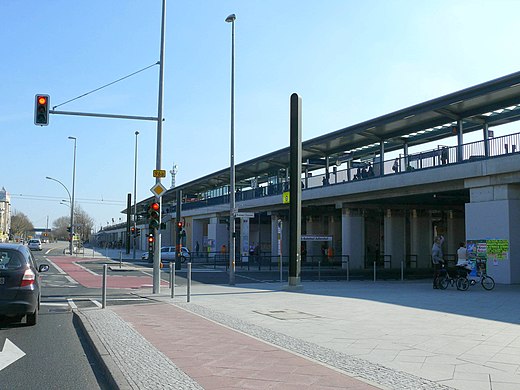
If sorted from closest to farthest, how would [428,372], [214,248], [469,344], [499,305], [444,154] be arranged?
[428,372]
[469,344]
[499,305]
[444,154]
[214,248]

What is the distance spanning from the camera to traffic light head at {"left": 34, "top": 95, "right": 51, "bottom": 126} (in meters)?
19.0

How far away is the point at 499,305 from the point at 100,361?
1185cm

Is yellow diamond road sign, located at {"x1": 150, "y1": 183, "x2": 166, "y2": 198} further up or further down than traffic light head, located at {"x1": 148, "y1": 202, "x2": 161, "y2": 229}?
further up

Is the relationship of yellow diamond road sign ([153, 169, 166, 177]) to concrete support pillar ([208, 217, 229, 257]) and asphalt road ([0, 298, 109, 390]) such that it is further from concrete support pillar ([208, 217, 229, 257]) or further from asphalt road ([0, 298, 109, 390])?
concrete support pillar ([208, 217, 229, 257])

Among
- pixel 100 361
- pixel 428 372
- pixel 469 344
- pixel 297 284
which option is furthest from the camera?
pixel 297 284

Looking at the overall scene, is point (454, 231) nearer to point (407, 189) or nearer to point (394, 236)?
point (394, 236)

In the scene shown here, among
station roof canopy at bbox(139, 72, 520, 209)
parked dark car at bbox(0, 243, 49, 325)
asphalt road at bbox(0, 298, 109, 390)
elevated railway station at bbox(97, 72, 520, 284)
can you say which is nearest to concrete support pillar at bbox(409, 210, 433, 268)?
elevated railway station at bbox(97, 72, 520, 284)

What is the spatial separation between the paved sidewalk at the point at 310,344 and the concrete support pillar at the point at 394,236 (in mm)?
24692

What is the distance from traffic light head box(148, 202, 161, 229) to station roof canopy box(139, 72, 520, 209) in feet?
49.7

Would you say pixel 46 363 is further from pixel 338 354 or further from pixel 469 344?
pixel 469 344

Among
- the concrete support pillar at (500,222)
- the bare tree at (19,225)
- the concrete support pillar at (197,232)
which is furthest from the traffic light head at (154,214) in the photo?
the bare tree at (19,225)

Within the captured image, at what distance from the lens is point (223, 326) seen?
1089cm

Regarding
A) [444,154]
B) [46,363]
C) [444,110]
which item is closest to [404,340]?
[46,363]

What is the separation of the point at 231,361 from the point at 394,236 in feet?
114
